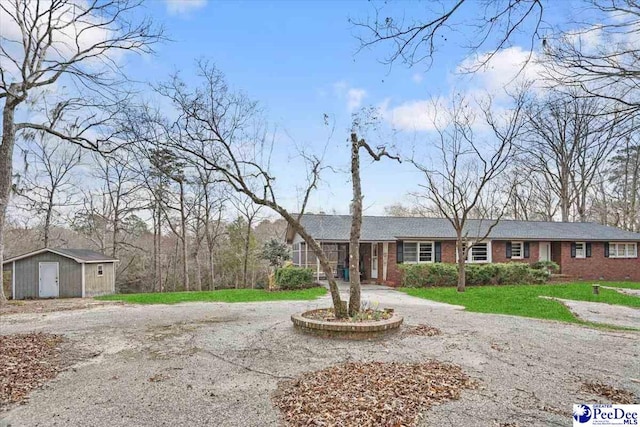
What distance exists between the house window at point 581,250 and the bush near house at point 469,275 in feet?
18.7

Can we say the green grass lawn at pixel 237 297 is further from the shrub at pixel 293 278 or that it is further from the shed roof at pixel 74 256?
the shed roof at pixel 74 256

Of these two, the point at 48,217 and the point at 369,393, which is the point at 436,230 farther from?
the point at 48,217

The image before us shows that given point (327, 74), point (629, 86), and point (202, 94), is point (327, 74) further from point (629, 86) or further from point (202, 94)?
point (629, 86)

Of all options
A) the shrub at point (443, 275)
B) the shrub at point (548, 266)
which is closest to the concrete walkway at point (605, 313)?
the shrub at point (443, 275)

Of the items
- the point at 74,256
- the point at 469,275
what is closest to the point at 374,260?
the point at 469,275

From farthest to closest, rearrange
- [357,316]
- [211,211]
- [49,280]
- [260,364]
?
[211,211]
[49,280]
[357,316]
[260,364]

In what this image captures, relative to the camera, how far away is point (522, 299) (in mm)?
12984

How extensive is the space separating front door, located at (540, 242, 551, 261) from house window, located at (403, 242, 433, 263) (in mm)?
6827

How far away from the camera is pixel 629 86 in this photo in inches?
155

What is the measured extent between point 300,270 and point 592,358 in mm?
11908

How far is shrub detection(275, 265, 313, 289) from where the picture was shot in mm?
16828

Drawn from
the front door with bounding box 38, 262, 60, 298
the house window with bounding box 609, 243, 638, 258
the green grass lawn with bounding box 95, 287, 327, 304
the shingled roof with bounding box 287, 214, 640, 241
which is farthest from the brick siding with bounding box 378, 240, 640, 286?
the front door with bounding box 38, 262, 60, 298

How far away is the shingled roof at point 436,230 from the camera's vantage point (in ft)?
63.5

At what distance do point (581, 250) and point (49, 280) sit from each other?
26482mm
